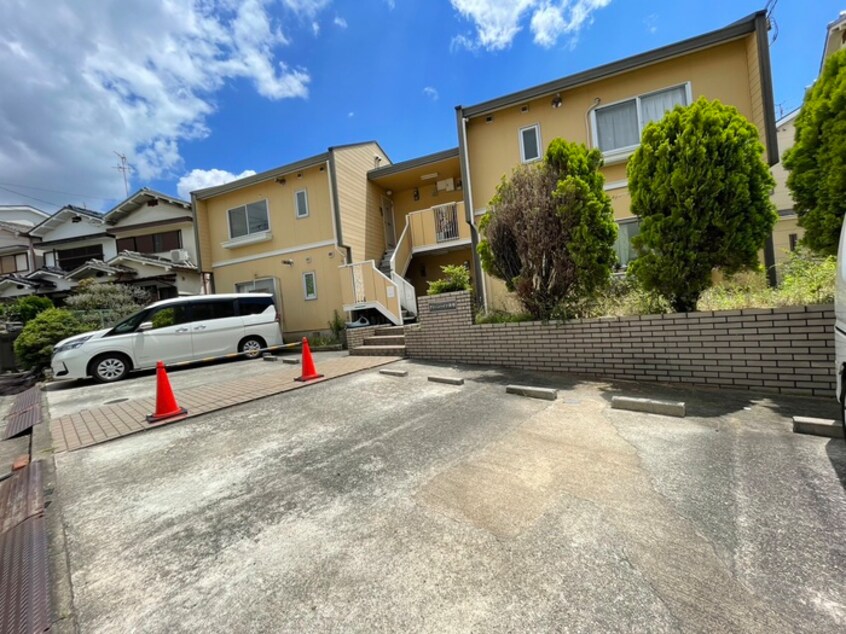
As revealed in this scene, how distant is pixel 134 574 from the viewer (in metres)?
1.95

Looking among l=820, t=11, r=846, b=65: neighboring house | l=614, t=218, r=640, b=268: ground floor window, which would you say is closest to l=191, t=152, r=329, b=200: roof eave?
l=614, t=218, r=640, b=268: ground floor window

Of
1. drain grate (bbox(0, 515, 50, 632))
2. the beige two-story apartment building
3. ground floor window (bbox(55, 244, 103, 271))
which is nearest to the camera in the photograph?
drain grate (bbox(0, 515, 50, 632))

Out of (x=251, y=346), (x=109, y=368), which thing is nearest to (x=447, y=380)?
(x=251, y=346)

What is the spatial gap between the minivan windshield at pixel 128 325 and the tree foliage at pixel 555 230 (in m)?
8.37

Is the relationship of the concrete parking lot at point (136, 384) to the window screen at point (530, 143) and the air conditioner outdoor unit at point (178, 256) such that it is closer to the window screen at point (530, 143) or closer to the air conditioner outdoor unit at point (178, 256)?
the window screen at point (530, 143)

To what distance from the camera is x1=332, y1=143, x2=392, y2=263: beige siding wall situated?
11.4 meters

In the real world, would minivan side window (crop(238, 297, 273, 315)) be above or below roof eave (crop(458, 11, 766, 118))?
below

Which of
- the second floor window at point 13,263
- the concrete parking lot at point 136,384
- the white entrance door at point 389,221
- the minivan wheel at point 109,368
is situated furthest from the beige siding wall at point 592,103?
the second floor window at point 13,263

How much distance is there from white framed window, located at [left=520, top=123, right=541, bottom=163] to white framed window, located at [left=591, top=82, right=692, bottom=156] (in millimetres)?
1317

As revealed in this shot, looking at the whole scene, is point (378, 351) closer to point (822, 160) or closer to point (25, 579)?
point (25, 579)

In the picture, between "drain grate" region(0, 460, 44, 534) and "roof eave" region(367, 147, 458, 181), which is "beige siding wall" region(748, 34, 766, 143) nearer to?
"roof eave" region(367, 147, 458, 181)

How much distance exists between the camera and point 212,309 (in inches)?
379

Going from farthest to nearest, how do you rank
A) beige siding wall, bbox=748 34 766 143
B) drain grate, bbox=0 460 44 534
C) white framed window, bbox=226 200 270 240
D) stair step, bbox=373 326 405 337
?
white framed window, bbox=226 200 270 240
stair step, bbox=373 326 405 337
beige siding wall, bbox=748 34 766 143
drain grate, bbox=0 460 44 534

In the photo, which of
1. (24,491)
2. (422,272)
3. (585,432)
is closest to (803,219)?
(585,432)
